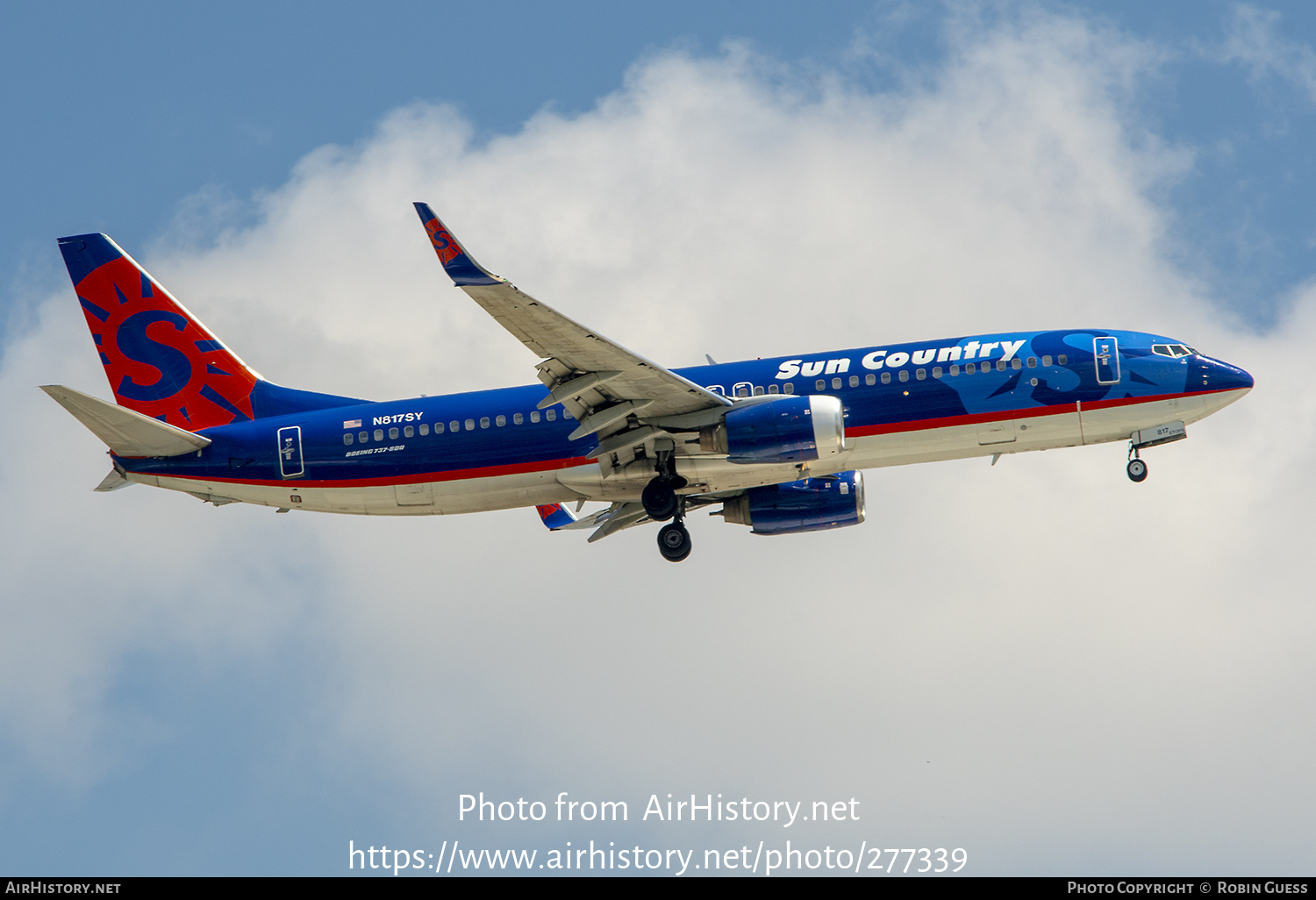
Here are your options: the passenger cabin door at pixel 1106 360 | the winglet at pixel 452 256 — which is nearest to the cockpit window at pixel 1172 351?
the passenger cabin door at pixel 1106 360

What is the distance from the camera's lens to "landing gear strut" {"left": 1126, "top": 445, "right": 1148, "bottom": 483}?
143 ft

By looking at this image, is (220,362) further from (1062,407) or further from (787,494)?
(1062,407)

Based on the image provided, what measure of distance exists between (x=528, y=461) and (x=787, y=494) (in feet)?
30.4

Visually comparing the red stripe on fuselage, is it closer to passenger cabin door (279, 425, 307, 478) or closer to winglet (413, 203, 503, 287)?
passenger cabin door (279, 425, 307, 478)

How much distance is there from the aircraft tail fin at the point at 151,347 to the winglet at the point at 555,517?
11163 mm

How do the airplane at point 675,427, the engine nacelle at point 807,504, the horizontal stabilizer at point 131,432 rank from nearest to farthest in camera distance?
the airplane at point 675,427 < the horizontal stabilizer at point 131,432 < the engine nacelle at point 807,504

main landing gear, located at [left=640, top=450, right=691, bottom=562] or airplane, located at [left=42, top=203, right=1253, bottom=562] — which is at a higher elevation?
airplane, located at [left=42, top=203, right=1253, bottom=562]

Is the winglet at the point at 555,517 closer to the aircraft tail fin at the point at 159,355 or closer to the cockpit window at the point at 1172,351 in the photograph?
the aircraft tail fin at the point at 159,355

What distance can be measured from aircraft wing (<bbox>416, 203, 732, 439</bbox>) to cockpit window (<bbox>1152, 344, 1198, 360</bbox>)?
13.3 m

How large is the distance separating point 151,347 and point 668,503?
1922 cm

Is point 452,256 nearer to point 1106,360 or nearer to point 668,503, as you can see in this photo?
point 668,503

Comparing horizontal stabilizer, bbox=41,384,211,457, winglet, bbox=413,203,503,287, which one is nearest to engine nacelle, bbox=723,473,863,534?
winglet, bbox=413,203,503,287

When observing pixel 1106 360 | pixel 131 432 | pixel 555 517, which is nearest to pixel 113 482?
pixel 131 432

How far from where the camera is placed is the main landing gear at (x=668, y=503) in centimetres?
4375
